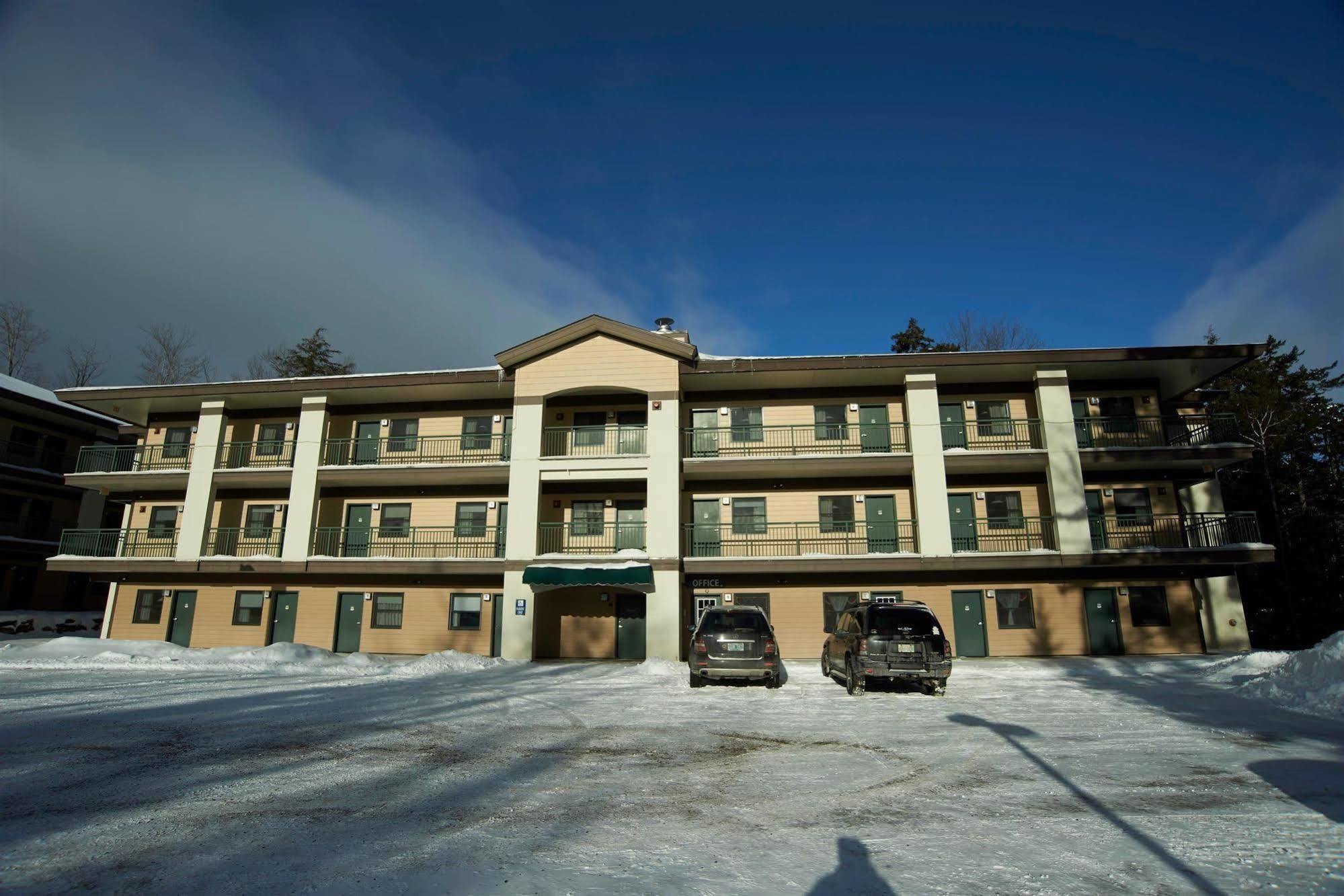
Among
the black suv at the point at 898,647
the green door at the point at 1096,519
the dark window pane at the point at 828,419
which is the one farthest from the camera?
the dark window pane at the point at 828,419

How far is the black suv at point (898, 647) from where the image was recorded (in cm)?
1430

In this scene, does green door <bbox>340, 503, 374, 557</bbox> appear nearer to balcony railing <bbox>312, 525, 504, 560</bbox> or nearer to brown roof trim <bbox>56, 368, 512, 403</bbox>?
balcony railing <bbox>312, 525, 504, 560</bbox>

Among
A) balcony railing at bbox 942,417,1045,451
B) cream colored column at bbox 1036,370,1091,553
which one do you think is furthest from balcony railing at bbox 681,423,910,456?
cream colored column at bbox 1036,370,1091,553

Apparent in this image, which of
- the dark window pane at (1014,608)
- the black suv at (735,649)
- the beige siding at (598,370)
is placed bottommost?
the black suv at (735,649)

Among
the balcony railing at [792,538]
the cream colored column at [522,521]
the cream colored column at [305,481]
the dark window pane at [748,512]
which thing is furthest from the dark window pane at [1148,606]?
the cream colored column at [305,481]

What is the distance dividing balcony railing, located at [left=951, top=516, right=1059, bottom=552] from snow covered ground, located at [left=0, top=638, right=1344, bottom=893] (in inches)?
394

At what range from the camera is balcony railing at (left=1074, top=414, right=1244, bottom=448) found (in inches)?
944

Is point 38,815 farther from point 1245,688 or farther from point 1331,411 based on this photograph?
point 1331,411

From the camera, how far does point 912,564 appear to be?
2333 centimetres

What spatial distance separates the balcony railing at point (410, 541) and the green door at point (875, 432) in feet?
43.5

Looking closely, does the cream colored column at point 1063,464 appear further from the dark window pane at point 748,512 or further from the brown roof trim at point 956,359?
the dark window pane at point 748,512

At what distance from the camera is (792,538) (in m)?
25.2

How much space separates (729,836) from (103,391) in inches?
1264

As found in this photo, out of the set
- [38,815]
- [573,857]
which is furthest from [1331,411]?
[38,815]
